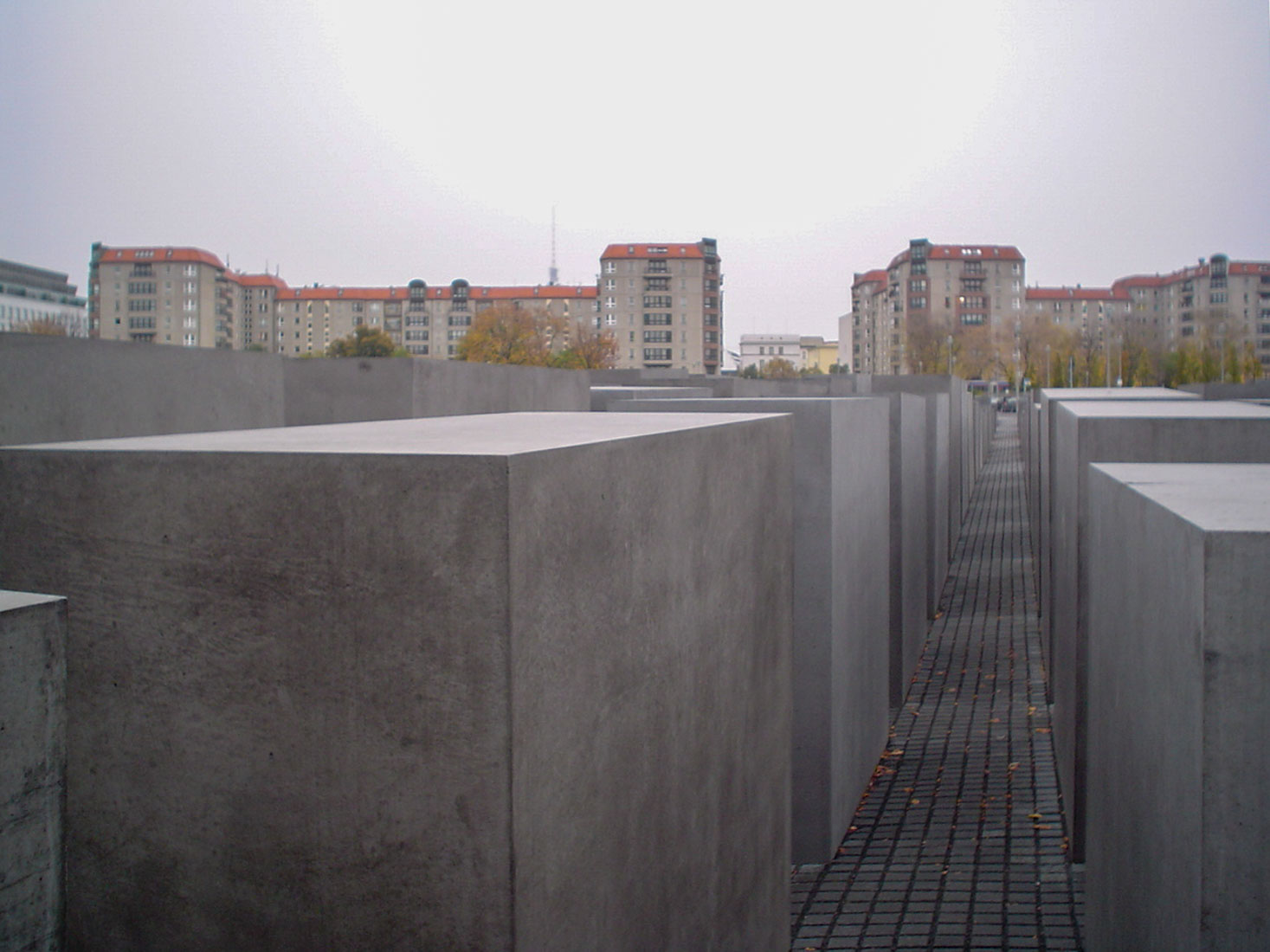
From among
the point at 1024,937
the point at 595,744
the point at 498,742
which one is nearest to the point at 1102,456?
the point at 1024,937

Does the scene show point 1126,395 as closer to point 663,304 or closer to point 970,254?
point 663,304

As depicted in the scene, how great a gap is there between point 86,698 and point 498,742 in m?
1.13

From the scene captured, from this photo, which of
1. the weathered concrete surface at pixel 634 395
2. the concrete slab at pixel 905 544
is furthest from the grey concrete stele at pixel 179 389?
the concrete slab at pixel 905 544

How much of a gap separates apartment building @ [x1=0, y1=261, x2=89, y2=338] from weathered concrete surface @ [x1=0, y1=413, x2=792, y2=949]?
114 metres

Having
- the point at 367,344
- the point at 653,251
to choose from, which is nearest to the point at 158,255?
the point at 653,251

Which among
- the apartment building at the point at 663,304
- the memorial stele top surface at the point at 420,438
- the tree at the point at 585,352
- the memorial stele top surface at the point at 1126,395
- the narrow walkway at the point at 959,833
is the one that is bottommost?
the narrow walkway at the point at 959,833

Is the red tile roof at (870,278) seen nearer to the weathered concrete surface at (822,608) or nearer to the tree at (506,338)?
the tree at (506,338)

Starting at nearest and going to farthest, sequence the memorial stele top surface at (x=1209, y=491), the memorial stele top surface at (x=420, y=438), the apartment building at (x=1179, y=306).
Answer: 1. the memorial stele top surface at (x=420, y=438)
2. the memorial stele top surface at (x=1209, y=491)
3. the apartment building at (x=1179, y=306)

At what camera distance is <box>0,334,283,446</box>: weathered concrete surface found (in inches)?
214

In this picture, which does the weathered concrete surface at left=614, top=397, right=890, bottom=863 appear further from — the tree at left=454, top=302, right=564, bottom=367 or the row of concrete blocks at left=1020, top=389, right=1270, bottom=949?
the tree at left=454, top=302, right=564, bottom=367

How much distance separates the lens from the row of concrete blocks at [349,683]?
259 centimetres

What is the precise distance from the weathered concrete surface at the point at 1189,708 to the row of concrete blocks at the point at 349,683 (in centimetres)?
144

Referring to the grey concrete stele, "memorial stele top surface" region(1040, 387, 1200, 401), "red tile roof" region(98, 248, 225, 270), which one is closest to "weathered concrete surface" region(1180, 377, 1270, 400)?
"memorial stele top surface" region(1040, 387, 1200, 401)

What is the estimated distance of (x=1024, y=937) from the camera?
5.94 m
